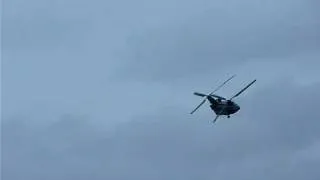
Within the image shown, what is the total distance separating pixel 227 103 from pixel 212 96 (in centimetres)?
387

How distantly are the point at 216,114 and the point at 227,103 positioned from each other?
144 inches

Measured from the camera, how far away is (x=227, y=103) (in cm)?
9281

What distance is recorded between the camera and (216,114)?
9300cm

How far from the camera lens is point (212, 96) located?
306 ft

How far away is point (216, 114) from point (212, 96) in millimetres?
4349
